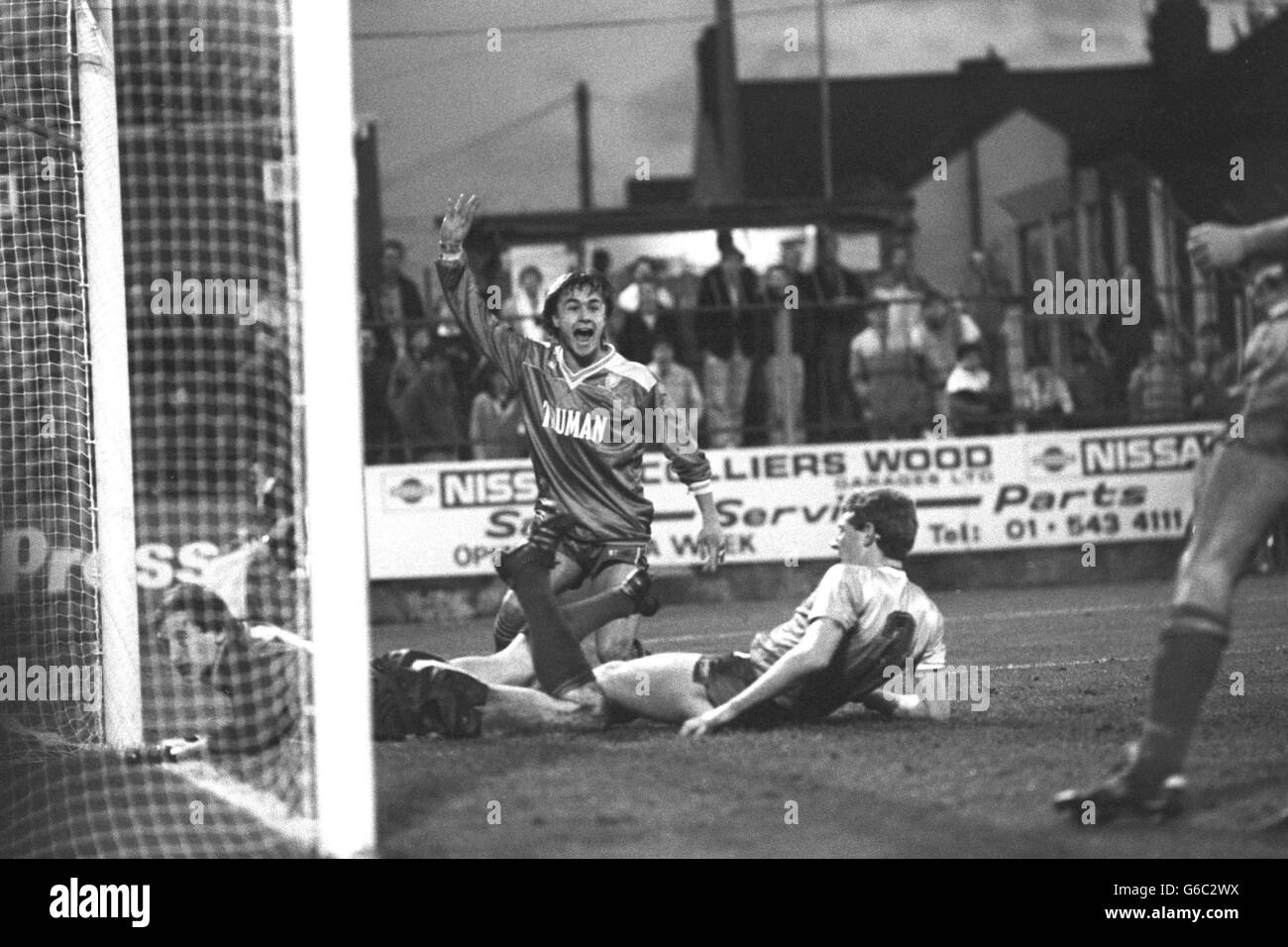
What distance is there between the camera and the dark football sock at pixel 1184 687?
19.4 feet

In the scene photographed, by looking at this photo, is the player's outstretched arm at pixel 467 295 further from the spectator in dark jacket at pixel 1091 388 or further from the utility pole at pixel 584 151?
the utility pole at pixel 584 151

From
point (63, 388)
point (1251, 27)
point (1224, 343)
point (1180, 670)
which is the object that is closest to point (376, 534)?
point (63, 388)

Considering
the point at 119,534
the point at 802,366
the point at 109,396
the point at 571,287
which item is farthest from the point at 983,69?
the point at 119,534

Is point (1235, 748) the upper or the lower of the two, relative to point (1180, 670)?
lower

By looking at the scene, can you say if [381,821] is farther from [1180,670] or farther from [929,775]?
[1180,670]

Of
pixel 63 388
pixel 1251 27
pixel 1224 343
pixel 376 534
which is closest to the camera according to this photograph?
pixel 63 388

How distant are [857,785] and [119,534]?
369 centimetres

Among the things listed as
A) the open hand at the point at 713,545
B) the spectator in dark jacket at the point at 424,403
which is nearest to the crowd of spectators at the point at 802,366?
the spectator in dark jacket at the point at 424,403

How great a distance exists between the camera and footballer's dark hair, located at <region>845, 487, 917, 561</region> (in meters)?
8.01

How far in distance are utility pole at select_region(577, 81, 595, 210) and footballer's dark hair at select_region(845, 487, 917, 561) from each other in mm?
15078
